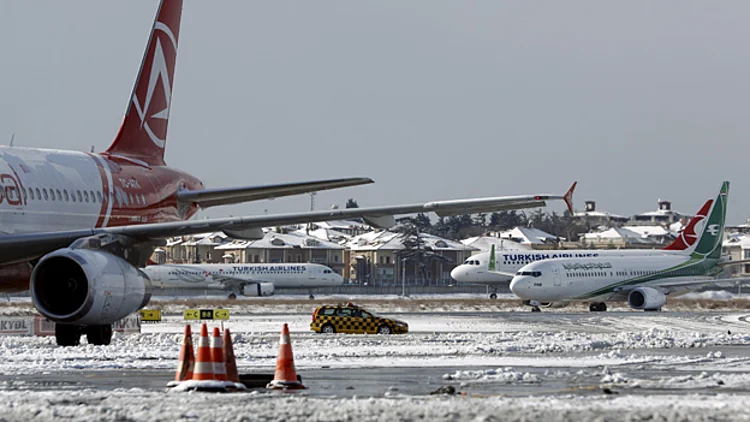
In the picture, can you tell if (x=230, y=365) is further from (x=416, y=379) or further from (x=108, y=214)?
(x=108, y=214)

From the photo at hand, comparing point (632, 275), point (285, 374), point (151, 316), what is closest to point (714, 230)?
point (632, 275)

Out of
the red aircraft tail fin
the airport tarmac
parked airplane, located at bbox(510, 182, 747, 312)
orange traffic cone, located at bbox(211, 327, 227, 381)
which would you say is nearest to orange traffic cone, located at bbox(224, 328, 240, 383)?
orange traffic cone, located at bbox(211, 327, 227, 381)

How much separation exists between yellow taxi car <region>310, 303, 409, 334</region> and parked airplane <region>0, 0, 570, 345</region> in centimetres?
937

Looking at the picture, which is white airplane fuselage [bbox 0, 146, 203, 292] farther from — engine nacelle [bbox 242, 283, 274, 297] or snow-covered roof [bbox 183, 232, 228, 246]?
snow-covered roof [bbox 183, 232, 228, 246]

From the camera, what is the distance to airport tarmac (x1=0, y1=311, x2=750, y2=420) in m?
10.2

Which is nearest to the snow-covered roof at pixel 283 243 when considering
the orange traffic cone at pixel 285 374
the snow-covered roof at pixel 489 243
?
the snow-covered roof at pixel 489 243

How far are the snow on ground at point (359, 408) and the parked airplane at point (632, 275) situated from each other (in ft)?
149

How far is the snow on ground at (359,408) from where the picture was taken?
9742mm

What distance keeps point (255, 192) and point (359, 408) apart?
1281 cm

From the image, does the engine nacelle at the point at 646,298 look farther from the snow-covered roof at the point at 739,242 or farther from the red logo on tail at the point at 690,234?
the snow-covered roof at the point at 739,242

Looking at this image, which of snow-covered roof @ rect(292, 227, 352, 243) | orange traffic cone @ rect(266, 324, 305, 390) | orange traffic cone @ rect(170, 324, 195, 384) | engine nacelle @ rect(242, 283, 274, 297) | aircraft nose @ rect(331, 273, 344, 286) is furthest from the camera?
snow-covered roof @ rect(292, 227, 352, 243)

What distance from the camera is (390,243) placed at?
489 ft

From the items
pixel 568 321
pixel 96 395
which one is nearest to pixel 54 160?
pixel 96 395

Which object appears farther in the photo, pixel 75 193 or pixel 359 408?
pixel 75 193
